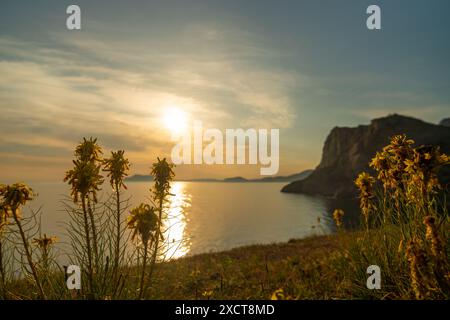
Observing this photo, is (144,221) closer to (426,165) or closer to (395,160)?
(426,165)

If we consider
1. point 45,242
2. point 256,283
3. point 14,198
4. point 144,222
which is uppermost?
point 14,198

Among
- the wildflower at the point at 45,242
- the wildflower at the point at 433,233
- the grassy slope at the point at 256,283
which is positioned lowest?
the grassy slope at the point at 256,283

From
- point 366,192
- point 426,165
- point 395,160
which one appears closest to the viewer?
point 426,165

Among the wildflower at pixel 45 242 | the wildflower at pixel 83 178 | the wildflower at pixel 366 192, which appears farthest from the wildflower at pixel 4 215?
the wildflower at pixel 366 192

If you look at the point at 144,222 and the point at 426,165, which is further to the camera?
the point at 426,165

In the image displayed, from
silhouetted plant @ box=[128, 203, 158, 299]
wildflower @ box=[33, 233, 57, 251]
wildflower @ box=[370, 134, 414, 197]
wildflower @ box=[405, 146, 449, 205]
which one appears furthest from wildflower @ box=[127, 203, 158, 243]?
wildflower @ box=[370, 134, 414, 197]

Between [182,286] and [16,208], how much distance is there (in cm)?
741

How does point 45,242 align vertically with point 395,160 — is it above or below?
below

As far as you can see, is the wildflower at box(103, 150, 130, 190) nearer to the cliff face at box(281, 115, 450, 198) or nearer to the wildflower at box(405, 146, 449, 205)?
the wildflower at box(405, 146, 449, 205)

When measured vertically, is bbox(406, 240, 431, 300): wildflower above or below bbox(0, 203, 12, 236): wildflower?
below

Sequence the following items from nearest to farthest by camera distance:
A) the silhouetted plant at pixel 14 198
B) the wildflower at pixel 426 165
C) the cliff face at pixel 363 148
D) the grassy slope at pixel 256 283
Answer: the silhouetted plant at pixel 14 198 → the wildflower at pixel 426 165 → the grassy slope at pixel 256 283 → the cliff face at pixel 363 148

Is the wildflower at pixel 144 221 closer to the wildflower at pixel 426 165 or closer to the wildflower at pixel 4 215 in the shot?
the wildflower at pixel 4 215

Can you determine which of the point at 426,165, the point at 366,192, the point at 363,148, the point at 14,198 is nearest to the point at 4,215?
the point at 14,198

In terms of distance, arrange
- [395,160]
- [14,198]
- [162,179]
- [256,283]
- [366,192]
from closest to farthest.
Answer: [14,198], [162,179], [395,160], [366,192], [256,283]
